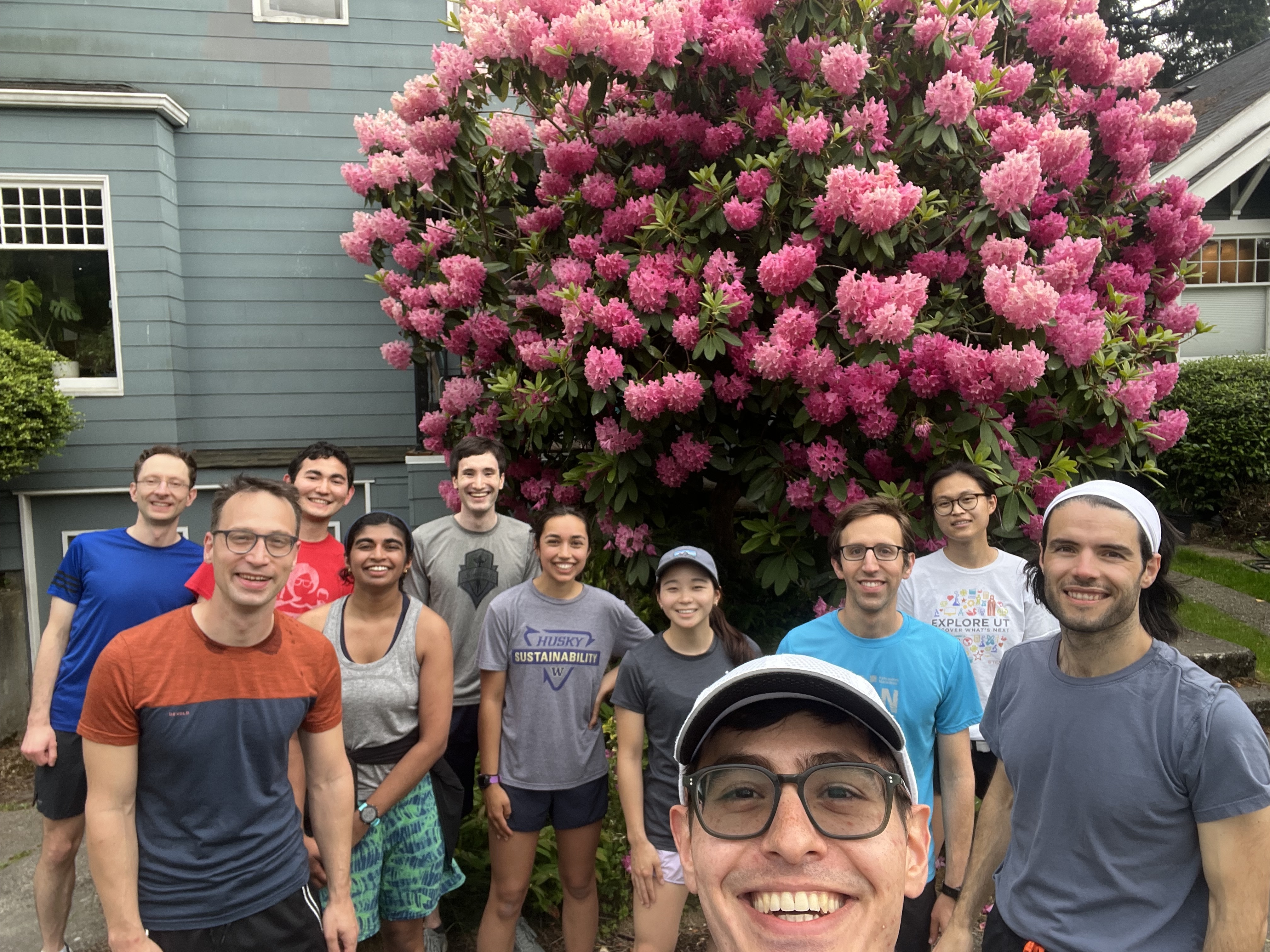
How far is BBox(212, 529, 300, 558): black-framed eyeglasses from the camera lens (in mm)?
2250

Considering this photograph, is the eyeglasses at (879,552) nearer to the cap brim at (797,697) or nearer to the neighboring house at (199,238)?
the cap brim at (797,697)

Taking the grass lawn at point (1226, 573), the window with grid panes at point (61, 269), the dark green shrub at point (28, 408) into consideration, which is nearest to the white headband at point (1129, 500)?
the grass lawn at point (1226, 573)

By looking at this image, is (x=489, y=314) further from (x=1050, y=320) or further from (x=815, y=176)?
(x=1050, y=320)

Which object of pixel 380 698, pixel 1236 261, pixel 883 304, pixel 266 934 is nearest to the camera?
pixel 266 934

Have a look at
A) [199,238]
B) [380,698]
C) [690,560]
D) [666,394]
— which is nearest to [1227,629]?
[666,394]

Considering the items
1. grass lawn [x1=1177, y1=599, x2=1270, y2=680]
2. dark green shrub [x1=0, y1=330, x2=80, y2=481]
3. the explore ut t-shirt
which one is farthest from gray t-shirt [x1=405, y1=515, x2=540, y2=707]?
grass lawn [x1=1177, y1=599, x2=1270, y2=680]

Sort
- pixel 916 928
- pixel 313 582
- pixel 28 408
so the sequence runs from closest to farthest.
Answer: pixel 916 928 → pixel 313 582 → pixel 28 408

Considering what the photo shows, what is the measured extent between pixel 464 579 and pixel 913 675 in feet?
5.92

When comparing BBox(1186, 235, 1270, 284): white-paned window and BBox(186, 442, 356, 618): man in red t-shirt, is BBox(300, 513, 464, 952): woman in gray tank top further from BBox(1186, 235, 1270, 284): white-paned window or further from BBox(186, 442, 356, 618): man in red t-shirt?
BBox(1186, 235, 1270, 284): white-paned window

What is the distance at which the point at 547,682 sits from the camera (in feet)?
10.4

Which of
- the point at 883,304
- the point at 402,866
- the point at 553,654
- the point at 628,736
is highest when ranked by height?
the point at 883,304

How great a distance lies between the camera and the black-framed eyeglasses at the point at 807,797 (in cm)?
112

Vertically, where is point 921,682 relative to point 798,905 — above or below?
below

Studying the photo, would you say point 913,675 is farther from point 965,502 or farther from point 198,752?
point 198,752
